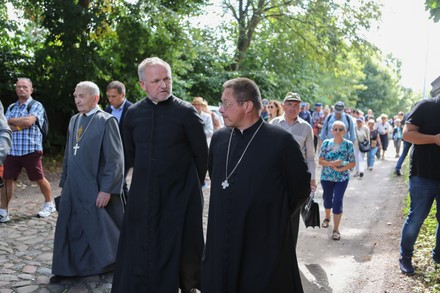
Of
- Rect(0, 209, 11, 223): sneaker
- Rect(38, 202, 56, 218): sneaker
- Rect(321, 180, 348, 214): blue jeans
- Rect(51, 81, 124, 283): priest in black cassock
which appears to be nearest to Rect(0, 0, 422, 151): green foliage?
Rect(38, 202, 56, 218): sneaker

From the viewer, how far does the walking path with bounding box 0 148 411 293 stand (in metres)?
4.94

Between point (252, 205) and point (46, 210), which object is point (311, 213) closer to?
point (252, 205)

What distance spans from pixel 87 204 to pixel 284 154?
2.52 m

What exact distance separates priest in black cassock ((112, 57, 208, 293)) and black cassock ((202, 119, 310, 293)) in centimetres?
96

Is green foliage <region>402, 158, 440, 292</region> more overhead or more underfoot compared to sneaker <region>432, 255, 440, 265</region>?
more underfoot

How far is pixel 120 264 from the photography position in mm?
4273

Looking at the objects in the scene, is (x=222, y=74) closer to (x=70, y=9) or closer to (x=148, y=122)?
(x=70, y=9)

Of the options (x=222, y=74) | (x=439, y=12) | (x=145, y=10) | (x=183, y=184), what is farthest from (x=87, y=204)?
(x=222, y=74)

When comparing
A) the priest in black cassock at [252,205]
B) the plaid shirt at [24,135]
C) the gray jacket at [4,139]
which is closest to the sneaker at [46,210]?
the plaid shirt at [24,135]

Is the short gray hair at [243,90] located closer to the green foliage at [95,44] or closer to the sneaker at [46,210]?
the sneaker at [46,210]

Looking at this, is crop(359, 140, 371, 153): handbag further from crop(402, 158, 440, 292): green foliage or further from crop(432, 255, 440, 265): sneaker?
crop(432, 255, 440, 265): sneaker

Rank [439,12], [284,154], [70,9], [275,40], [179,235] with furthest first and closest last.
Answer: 1. [275,40]
2. [70,9]
3. [439,12]
4. [179,235]
5. [284,154]

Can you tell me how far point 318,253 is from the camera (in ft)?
21.2

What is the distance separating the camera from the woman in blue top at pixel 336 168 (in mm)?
7133
